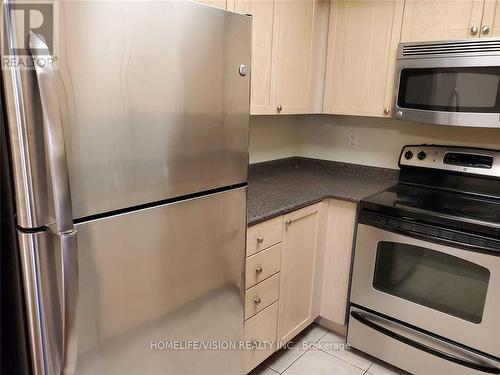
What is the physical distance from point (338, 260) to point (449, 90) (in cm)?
106

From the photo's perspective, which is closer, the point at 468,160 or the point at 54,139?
the point at 54,139

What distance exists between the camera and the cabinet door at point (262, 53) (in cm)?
174

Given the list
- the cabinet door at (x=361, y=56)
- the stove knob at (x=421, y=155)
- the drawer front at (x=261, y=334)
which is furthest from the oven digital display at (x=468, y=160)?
the drawer front at (x=261, y=334)

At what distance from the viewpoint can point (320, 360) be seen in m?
2.05

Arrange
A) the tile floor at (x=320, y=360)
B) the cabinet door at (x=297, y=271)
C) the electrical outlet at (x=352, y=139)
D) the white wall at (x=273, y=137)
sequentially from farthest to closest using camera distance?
the electrical outlet at (x=352, y=139), the white wall at (x=273, y=137), the tile floor at (x=320, y=360), the cabinet door at (x=297, y=271)

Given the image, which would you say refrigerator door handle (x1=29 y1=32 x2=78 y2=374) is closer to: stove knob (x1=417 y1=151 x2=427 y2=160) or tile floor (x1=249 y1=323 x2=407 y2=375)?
tile floor (x1=249 y1=323 x2=407 y2=375)

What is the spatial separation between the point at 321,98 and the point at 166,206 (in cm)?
158

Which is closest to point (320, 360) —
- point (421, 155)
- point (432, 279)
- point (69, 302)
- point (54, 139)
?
point (432, 279)

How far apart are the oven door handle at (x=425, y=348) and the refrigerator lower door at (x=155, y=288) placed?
87 cm

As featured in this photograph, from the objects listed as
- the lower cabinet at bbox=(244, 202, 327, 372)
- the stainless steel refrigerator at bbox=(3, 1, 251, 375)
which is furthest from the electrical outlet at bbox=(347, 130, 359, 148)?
the stainless steel refrigerator at bbox=(3, 1, 251, 375)

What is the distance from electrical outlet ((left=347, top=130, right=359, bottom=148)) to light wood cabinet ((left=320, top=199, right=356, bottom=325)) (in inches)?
26.4

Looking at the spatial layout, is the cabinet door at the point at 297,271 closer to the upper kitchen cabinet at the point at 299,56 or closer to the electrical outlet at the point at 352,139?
the upper kitchen cabinet at the point at 299,56

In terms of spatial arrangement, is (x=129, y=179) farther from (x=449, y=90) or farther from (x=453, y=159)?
(x=453, y=159)

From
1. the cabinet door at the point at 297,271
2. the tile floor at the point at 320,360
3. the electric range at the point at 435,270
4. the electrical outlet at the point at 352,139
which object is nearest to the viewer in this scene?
the electric range at the point at 435,270
